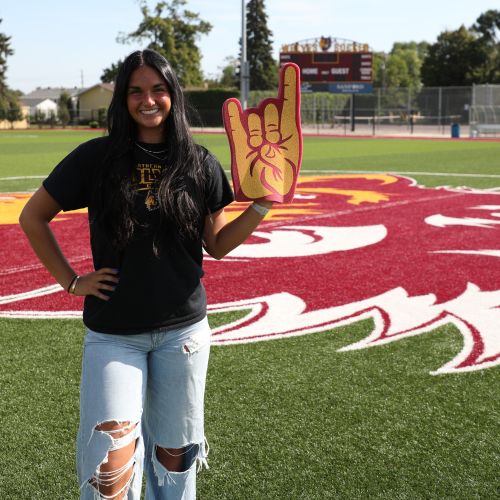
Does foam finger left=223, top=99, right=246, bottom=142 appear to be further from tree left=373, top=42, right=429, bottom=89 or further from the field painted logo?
tree left=373, top=42, right=429, bottom=89

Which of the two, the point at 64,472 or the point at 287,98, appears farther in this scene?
the point at 64,472

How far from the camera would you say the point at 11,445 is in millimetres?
3533

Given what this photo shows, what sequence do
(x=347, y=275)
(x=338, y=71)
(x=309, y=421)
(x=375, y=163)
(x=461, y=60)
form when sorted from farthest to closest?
(x=461, y=60), (x=338, y=71), (x=375, y=163), (x=347, y=275), (x=309, y=421)

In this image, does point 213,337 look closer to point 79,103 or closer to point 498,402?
point 498,402

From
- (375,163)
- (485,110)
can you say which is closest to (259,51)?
(485,110)

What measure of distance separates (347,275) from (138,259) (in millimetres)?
4802

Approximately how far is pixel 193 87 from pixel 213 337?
76.1 m

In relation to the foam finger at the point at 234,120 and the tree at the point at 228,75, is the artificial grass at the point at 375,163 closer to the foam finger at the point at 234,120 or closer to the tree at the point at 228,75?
the foam finger at the point at 234,120

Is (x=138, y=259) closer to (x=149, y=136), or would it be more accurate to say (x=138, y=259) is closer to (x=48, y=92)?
(x=149, y=136)

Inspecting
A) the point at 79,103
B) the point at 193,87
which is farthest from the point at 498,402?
the point at 79,103

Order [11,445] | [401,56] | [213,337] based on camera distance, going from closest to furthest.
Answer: [11,445] → [213,337] → [401,56]

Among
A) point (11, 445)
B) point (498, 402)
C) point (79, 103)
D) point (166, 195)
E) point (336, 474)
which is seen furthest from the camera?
point (79, 103)

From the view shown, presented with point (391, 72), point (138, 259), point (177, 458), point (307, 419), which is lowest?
point (307, 419)

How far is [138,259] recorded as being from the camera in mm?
2469
